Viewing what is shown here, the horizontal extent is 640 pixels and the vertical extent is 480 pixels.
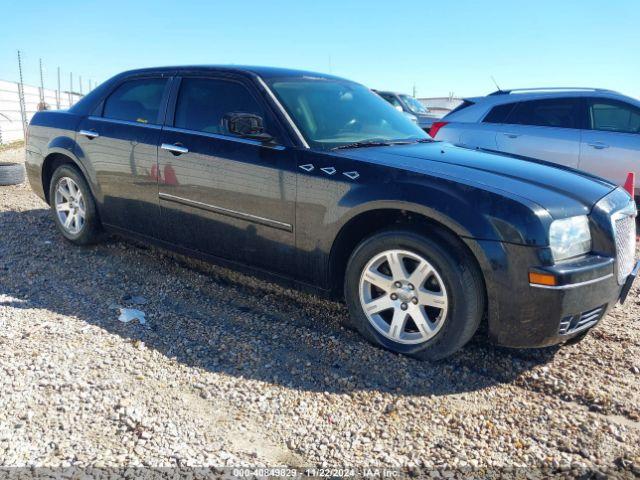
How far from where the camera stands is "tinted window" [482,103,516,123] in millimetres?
7352

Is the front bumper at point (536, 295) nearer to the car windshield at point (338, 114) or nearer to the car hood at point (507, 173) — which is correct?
the car hood at point (507, 173)

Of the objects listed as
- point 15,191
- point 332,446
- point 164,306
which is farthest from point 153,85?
point 15,191

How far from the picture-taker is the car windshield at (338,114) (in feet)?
12.0

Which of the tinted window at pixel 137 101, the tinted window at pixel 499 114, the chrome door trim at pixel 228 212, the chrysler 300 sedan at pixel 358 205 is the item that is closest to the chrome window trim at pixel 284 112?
the chrysler 300 sedan at pixel 358 205

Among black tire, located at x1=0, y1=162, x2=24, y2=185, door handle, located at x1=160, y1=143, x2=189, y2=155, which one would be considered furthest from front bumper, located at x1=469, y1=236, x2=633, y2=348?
black tire, located at x1=0, y1=162, x2=24, y2=185

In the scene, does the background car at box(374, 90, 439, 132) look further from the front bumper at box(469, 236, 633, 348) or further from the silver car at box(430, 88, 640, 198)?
the front bumper at box(469, 236, 633, 348)

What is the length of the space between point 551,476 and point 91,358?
234cm

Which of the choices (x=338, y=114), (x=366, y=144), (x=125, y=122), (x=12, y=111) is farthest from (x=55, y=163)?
(x=12, y=111)

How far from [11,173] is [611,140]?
26.7 feet

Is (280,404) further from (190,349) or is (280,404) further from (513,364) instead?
(513,364)

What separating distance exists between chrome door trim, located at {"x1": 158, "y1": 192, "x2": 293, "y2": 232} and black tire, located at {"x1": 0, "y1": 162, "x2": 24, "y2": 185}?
5.05 meters

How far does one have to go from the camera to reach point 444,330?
3.03 m

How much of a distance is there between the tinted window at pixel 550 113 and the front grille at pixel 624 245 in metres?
4.05

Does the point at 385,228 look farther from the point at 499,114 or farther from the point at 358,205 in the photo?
the point at 499,114
